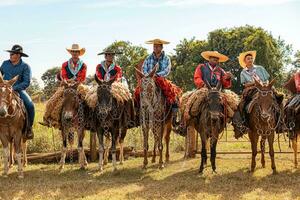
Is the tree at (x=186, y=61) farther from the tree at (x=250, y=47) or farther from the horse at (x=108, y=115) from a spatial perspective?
the horse at (x=108, y=115)

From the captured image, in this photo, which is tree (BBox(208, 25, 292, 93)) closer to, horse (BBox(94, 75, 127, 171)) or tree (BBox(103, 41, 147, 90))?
tree (BBox(103, 41, 147, 90))

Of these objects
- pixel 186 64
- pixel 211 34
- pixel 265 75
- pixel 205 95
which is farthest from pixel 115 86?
pixel 211 34

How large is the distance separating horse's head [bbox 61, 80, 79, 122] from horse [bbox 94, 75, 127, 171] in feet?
2.07

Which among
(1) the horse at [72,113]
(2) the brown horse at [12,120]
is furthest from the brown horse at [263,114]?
(2) the brown horse at [12,120]

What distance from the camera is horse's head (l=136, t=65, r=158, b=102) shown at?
1109cm

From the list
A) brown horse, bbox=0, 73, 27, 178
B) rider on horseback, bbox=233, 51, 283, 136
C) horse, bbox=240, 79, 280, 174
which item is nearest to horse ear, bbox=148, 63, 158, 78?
rider on horseback, bbox=233, 51, 283, 136

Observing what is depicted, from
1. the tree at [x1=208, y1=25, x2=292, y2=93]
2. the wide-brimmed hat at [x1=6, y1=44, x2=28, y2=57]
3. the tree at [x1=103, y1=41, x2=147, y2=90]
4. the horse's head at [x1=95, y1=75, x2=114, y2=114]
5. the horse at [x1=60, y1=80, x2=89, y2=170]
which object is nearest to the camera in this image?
the horse's head at [x1=95, y1=75, x2=114, y2=114]

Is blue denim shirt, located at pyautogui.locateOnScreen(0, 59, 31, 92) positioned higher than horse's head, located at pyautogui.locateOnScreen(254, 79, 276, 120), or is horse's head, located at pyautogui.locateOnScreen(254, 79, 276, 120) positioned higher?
blue denim shirt, located at pyautogui.locateOnScreen(0, 59, 31, 92)

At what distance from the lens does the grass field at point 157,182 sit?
872 cm

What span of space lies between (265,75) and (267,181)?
3196mm

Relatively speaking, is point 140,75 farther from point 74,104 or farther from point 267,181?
point 267,181

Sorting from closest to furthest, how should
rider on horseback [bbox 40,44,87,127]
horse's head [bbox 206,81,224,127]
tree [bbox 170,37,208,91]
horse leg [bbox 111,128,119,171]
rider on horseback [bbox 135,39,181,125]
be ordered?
horse's head [bbox 206,81,224,127]
horse leg [bbox 111,128,119,171]
rider on horseback [bbox 135,39,181,125]
rider on horseback [bbox 40,44,87,127]
tree [bbox 170,37,208,91]

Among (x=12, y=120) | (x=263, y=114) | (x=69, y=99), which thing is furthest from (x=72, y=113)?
(x=263, y=114)

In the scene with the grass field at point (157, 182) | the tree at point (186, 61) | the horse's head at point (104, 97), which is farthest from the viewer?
the tree at point (186, 61)
